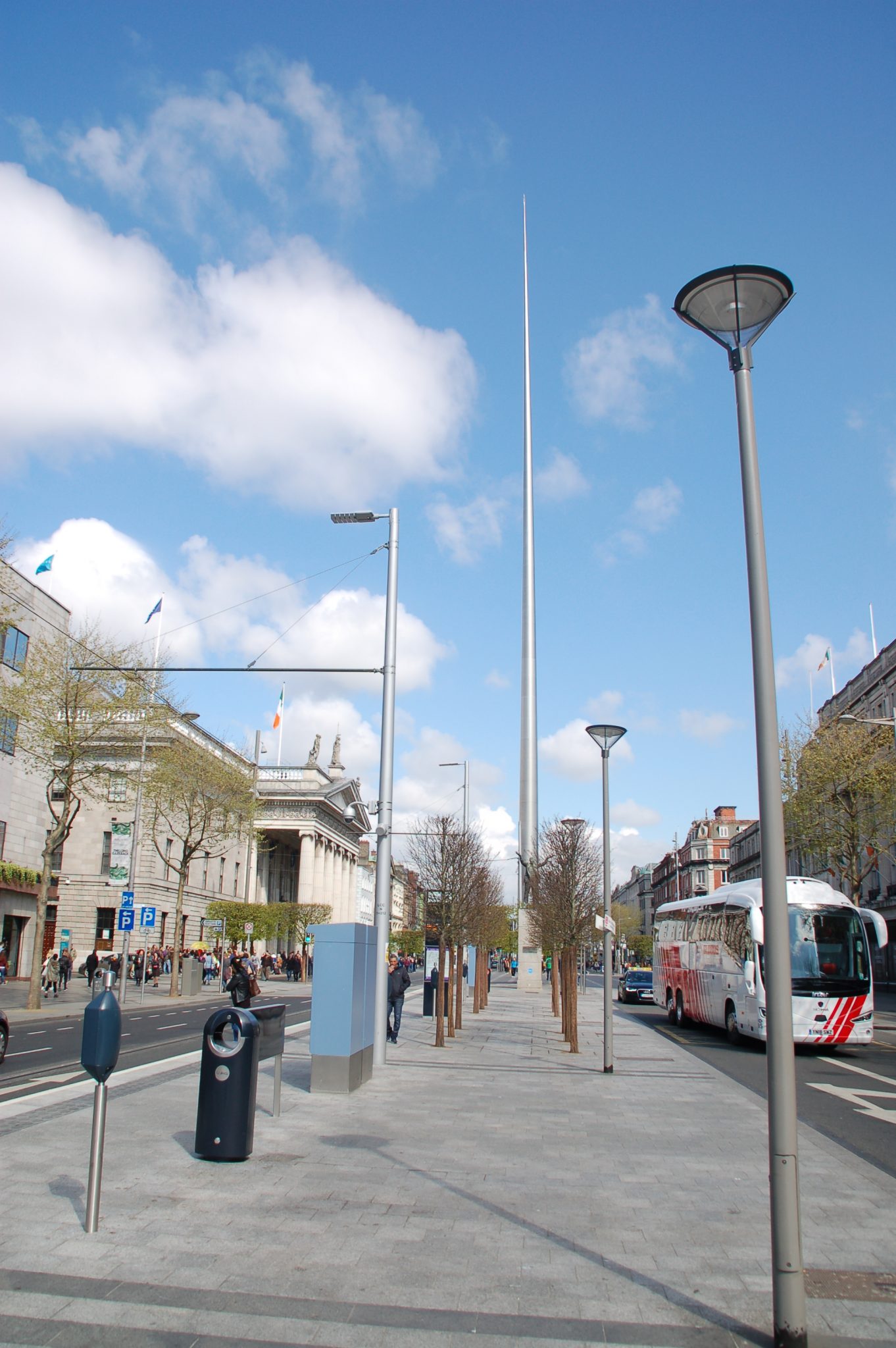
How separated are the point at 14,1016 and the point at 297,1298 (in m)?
25.5

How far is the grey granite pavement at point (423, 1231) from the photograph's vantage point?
5328 millimetres

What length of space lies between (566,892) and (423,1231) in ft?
88.6

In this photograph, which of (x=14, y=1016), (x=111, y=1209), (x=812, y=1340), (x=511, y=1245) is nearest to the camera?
(x=812, y=1340)

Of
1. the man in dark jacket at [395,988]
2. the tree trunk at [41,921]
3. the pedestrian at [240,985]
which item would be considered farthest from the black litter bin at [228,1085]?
the tree trunk at [41,921]

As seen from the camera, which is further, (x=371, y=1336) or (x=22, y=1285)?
(x=22, y=1285)

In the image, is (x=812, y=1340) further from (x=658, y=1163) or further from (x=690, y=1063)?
(x=690, y=1063)

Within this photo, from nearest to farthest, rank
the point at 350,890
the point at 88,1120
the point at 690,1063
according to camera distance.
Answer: the point at 88,1120 < the point at 690,1063 < the point at 350,890

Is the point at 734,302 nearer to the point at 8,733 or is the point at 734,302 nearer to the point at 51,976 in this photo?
the point at 51,976

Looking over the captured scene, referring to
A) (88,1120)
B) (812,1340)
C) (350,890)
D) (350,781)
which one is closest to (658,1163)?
(812,1340)

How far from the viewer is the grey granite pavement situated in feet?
17.5

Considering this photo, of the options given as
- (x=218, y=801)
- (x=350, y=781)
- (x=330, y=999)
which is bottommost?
(x=330, y=999)

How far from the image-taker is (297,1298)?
5609 millimetres

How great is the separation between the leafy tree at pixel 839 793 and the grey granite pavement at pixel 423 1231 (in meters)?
29.3

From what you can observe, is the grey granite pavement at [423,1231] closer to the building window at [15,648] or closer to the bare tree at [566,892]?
the bare tree at [566,892]
